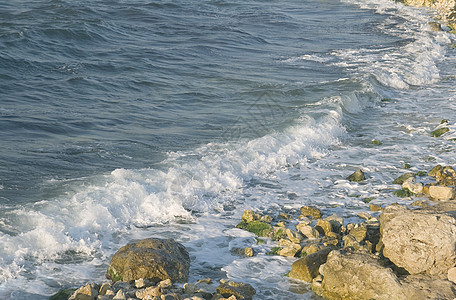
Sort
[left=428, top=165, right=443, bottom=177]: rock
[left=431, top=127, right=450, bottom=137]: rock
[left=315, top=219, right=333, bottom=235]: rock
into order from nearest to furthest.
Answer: [left=315, top=219, right=333, bottom=235]: rock
[left=428, top=165, right=443, bottom=177]: rock
[left=431, top=127, right=450, bottom=137]: rock

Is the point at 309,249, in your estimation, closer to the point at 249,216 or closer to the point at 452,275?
the point at 249,216

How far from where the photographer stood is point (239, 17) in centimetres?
3331

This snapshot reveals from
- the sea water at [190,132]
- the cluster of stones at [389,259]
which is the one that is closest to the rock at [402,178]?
the sea water at [190,132]

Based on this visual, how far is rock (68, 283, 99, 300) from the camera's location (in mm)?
6934

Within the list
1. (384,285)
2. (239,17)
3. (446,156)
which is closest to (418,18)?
(239,17)

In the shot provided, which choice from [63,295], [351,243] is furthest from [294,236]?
[63,295]

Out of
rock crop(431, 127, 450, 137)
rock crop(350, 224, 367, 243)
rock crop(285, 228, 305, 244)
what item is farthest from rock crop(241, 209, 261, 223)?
rock crop(431, 127, 450, 137)

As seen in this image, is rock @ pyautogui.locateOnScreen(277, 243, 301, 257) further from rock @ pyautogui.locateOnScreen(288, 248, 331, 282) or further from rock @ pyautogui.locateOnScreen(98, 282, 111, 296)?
rock @ pyautogui.locateOnScreen(98, 282, 111, 296)

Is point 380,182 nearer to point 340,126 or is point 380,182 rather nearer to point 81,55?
point 340,126

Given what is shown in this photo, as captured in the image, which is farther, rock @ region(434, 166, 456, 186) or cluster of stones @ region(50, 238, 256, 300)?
rock @ region(434, 166, 456, 186)

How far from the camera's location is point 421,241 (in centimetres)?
749

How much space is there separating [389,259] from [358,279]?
0.72m

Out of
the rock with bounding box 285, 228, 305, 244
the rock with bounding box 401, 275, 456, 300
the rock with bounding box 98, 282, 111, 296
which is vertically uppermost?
the rock with bounding box 401, 275, 456, 300

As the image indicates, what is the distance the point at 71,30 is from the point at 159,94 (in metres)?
8.24
